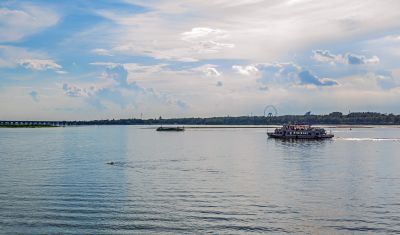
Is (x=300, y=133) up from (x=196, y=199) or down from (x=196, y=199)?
up

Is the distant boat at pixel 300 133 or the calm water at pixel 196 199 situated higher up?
the distant boat at pixel 300 133

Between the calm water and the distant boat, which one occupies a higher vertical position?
the distant boat

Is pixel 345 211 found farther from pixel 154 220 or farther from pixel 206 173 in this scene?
pixel 206 173

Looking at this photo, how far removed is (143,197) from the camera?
147 feet

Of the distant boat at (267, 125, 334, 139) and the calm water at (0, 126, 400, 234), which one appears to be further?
the distant boat at (267, 125, 334, 139)

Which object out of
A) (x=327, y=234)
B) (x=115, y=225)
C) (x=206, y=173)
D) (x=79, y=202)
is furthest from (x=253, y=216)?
(x=206, y=173)

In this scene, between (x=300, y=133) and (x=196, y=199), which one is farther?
(x=300, y=133)

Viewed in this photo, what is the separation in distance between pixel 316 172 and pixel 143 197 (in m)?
30.0

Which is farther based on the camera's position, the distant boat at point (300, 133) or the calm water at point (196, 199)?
the distant boat at point (300, 133)

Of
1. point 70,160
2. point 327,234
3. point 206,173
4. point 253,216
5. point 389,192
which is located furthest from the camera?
point 70,160

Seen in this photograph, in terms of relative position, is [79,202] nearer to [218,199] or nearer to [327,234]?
[218,199]

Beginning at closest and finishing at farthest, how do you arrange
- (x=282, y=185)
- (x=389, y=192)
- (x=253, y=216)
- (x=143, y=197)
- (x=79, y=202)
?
(x=253, y=216) → (x=79, y=202) → (x=143, y=197) → (x=389, y=192) → (x=282, y=185)

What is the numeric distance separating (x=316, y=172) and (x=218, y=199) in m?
26.5

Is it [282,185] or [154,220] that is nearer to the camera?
[154,220]
